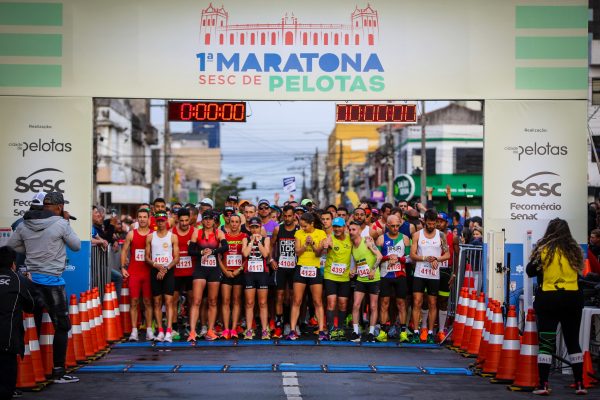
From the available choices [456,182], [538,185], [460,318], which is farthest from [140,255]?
[456,182]

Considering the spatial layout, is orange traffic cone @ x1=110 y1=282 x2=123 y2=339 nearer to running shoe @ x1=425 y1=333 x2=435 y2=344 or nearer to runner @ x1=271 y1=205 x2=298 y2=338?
runner @ x1=271 y1=205 x2=298 y2=338

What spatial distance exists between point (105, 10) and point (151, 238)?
12.1ft

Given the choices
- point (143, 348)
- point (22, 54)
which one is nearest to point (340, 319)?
point (143, 348)

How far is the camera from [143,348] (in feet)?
52.3

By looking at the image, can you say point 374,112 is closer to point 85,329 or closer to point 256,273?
point 256,273

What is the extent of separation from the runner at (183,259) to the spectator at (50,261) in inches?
→ 181

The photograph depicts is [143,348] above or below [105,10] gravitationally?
below

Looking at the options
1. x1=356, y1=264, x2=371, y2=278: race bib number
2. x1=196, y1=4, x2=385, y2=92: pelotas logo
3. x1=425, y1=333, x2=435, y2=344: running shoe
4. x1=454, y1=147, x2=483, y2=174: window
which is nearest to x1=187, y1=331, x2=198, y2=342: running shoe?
x1=356, y1=264, x2=371, y2=278: race bib number

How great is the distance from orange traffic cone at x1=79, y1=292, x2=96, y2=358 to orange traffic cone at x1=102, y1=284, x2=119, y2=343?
5.39 feet

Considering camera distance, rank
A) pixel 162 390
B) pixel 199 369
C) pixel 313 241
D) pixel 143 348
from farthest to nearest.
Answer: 1. pixel 313 241
2. pixel 143 348
3. pixel 199 369
4. pixel 162 390

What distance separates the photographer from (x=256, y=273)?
17.2 metres

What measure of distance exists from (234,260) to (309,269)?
48.7 inches

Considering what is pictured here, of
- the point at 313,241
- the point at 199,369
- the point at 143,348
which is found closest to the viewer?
the point at 199,369

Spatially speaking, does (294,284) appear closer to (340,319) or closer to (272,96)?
(340,319)
